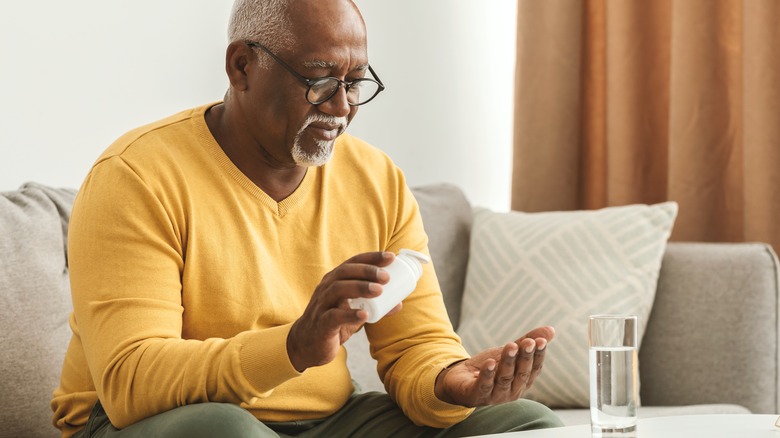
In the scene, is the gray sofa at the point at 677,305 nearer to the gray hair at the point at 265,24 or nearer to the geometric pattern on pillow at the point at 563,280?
the geometric pattern on pillow at the point at 563,280

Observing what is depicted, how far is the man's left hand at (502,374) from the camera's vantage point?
4.04ft

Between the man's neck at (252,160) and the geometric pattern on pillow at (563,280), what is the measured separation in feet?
2.73

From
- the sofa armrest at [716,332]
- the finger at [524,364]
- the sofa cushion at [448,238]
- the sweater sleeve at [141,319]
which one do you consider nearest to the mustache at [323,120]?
the sweater sleeve at [141,319]

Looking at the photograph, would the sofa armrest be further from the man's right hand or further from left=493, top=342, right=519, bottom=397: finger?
the man's right hand

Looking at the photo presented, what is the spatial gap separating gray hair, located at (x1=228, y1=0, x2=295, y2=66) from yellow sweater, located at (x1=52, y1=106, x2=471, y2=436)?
0.15 metres

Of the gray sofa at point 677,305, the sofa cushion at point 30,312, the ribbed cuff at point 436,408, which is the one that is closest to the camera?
the ribbed cuff at point 436,408

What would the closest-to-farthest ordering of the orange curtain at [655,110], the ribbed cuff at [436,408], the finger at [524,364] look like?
the finger at [524,364] → the ribbed cuff at [436,408] → the orange curtain at [655,110]

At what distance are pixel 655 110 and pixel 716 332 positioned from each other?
0.76 meters

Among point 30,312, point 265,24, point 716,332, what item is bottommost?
point 716,332

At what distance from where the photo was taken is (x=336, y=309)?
1137 mm

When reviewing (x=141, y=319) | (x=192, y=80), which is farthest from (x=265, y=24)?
(x=192, y=80)

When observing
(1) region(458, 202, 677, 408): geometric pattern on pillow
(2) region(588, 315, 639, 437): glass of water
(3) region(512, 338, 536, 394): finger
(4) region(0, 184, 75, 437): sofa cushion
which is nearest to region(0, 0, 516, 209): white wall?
(4) region(0, 184, 75, 437): sofa cushion

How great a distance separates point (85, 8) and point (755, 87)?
1581 millimetres

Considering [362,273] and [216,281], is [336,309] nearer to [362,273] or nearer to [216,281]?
[362,273]
